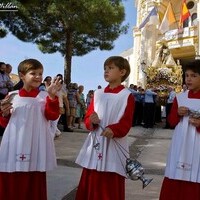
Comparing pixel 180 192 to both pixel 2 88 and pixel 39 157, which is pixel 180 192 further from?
pixel 2 88

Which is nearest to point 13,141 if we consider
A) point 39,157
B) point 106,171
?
point 39,157

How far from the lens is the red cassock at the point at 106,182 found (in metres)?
3.09

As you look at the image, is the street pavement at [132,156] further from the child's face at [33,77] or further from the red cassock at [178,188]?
the child's face at [33,77]

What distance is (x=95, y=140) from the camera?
320 centimetres

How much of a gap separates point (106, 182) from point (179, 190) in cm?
64

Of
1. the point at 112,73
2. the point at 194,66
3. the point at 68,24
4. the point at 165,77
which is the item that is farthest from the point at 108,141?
the point at 165,77

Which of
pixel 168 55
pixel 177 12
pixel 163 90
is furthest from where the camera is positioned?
pixel 177 12

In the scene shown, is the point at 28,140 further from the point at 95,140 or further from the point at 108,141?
the point at 108,141

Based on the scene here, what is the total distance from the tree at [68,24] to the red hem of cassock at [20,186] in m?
10.7

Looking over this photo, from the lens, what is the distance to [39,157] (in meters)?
3.12

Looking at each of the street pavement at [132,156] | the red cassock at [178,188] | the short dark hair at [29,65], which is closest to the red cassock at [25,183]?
the short dark hair at [29,65]

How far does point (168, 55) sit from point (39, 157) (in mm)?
23144

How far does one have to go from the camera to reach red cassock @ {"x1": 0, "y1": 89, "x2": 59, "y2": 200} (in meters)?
3.08

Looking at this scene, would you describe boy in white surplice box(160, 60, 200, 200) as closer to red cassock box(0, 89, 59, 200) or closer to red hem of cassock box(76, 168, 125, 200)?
red hem of cassock box(76, 168, 125, 200)
